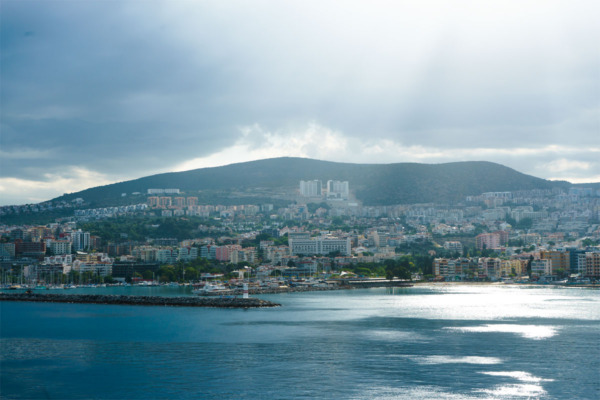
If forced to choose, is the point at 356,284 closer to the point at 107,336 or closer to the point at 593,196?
the point at 107,336

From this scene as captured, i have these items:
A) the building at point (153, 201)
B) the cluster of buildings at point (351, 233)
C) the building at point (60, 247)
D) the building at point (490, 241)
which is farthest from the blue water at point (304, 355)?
the building at point (153, 201)

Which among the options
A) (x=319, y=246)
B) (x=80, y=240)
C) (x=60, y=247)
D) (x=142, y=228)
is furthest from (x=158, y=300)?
(x=142, y=228)

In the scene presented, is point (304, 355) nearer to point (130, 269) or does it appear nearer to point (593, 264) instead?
point (593, 264)

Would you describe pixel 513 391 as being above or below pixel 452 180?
Result: below

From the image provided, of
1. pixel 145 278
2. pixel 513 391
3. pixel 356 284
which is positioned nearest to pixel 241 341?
pixel 513 391

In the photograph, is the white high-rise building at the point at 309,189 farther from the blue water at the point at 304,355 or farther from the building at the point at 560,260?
the blue water at the point at 304,355

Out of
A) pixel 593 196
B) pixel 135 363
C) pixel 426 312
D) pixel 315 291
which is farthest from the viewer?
pixel 593 196
